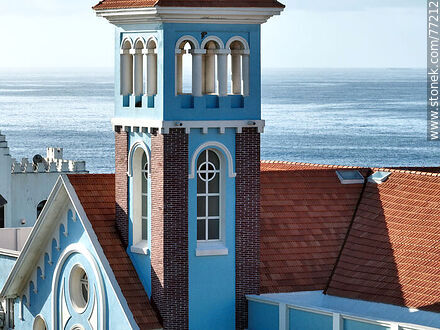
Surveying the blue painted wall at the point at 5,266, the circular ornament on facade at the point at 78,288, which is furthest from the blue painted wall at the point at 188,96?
the blue painted wall at the point at 5,266

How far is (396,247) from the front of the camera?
137 ft

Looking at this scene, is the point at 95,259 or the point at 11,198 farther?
the point at 11,198

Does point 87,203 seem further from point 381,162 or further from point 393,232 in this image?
point 381,162

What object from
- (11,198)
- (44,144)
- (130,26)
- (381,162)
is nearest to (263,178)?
(130,26)

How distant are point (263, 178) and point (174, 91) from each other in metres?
5.12

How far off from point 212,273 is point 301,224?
3.63m

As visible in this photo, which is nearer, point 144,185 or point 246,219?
point 246,219

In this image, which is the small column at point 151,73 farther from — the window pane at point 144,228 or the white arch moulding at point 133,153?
the window pane at point 144,228

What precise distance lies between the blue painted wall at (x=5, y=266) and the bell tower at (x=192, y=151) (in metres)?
6.04

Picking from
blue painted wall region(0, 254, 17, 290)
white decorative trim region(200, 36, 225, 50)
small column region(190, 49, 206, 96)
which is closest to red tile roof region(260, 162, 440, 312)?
small column region(190, 49, 206, 96)

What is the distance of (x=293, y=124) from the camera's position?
18975 cm

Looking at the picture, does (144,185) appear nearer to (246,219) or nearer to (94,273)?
(94,273)

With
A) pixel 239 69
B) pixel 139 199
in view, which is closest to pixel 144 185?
Result: pixel 139 199

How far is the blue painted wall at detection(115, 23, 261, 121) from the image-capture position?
40.0 metres
